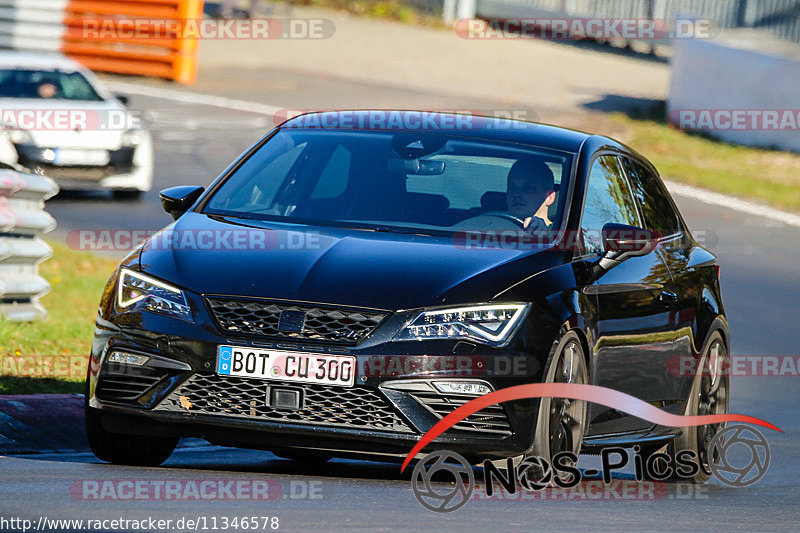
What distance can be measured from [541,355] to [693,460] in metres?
2.28

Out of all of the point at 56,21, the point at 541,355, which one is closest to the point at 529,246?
the point at 541,355

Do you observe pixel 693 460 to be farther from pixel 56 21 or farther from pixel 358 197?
pixel 56 21

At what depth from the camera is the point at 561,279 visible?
6.95 meters

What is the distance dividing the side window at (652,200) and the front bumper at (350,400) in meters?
2.21

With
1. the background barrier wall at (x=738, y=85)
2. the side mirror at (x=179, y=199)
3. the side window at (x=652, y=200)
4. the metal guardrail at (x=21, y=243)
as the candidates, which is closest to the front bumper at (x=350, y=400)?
the side mirror at (x=179, y=199)

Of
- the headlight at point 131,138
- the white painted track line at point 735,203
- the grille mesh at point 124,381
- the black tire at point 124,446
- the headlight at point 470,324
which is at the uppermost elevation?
the headlight at point 470,324

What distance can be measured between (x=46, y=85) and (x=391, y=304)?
1420 centimetres

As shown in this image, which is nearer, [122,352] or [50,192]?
[122,352]

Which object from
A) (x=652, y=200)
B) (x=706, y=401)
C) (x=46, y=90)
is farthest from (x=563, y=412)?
(x=46, y=90)

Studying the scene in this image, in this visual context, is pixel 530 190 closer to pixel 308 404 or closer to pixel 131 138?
pixel 308 404

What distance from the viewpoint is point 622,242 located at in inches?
296

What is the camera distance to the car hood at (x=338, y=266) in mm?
6578

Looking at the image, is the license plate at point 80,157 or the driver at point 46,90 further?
the driver at point 46,90

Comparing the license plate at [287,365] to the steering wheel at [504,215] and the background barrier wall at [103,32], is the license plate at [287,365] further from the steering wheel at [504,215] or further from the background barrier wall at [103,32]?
the background barrier wall at [103,32]
